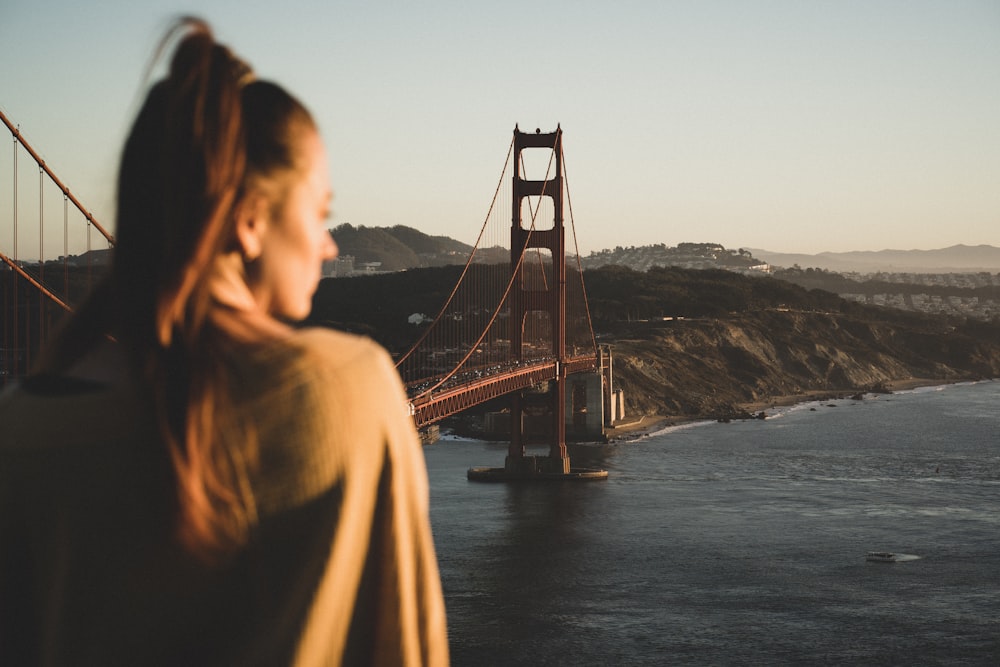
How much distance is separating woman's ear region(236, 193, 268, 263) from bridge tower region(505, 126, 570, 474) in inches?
1676

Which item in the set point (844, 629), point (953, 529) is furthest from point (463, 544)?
point (953, 529)

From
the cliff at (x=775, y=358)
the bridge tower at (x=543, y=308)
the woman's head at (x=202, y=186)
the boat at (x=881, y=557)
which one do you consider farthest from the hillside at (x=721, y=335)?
the woman's head at (x=202, y=186)

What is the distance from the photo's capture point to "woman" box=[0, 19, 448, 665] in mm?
815

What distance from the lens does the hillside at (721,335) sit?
81.0 metres

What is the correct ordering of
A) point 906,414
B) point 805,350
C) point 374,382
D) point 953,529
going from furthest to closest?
point 805,350, point 906,414, point 953,529, point 374,382

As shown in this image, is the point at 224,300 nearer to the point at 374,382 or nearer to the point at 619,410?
the point at 374,382

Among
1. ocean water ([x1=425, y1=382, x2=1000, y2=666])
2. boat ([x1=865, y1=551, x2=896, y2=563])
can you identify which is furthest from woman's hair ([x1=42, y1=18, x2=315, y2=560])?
boat ([x1=865, y1=551, x2=896, y2=563])

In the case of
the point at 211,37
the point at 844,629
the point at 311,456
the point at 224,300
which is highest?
the point at 211,37

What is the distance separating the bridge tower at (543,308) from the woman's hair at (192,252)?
42.6m

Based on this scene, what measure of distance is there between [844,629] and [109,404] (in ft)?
92.3

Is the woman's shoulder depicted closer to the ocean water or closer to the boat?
the ocean water

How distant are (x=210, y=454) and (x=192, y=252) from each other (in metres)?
0.14

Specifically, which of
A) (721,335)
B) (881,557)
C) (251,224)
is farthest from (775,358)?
(251,224)

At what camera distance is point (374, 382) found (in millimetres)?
812
